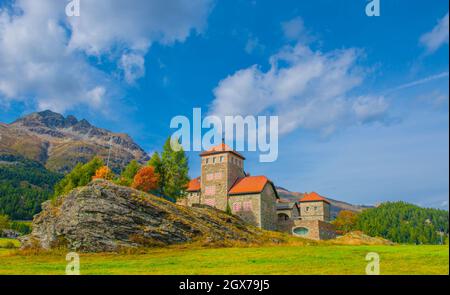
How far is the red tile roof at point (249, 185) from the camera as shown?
221ft

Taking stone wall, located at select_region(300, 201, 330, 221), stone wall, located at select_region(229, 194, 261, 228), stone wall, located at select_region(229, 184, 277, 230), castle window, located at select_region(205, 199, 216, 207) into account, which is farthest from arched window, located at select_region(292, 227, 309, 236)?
stone wall, located at select_region(300, 201, 330, 221)

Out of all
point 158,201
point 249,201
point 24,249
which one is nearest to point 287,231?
point 249,201

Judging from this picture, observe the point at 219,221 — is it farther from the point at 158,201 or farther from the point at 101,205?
the point at 101,205

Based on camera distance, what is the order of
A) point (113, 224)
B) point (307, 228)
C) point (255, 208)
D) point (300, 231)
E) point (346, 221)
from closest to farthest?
point (113, 224)
point (255, 208)
point (307, 228)
point (300, 231)
point (346, 221)

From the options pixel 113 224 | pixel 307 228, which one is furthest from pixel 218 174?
pixel 113 224

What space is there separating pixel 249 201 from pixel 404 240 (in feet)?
390

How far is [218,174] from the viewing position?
71.2m

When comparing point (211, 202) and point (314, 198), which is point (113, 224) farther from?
point (314, 198)

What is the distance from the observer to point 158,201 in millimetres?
45188

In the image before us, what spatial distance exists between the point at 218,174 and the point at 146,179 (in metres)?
14.4

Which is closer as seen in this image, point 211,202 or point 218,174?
point 211,202

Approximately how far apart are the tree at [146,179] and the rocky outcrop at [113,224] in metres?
17.2

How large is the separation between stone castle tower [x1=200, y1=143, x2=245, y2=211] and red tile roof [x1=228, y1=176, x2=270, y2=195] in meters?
1.23

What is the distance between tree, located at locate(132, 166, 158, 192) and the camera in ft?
203
